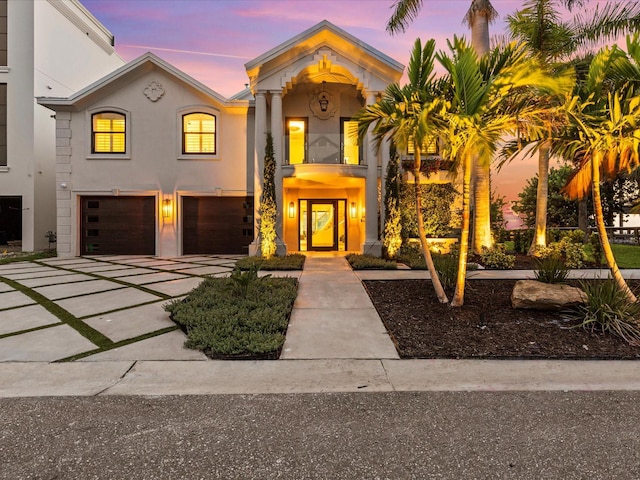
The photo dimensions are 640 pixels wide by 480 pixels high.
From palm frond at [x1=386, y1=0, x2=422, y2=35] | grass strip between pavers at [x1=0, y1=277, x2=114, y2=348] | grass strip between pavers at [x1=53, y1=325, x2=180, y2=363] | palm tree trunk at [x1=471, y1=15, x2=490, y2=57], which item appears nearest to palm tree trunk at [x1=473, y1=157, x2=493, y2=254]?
palm tree trunk at [x1=471, y1=15, x2=490, y2=57]

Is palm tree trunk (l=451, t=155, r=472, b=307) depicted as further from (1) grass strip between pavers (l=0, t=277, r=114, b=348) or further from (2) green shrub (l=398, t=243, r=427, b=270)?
(1) grass strip between pavers (l=0, t=277, r=114, b=348)

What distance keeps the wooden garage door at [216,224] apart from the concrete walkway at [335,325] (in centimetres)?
664

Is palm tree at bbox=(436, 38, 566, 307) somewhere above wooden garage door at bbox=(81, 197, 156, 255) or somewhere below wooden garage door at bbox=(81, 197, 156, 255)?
above

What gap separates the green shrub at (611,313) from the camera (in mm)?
4660

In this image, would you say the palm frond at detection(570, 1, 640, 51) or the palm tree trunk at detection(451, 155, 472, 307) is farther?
the palm frond at detection(570, 1, 640, 51)

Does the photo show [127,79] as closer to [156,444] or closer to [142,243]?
[142,243]

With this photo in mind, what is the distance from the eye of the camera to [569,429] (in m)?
2.62

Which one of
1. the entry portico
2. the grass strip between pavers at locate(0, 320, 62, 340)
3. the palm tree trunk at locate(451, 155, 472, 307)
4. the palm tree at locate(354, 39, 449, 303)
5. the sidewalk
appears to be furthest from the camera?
the entry portico

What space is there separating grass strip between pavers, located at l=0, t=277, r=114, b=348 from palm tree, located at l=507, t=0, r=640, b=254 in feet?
39.5

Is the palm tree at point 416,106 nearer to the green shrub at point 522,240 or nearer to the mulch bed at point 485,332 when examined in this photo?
the mulch bed at point 485,332

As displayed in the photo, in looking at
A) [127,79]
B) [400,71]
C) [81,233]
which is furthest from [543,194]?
[81,233]

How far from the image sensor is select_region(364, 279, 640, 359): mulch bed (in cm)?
419

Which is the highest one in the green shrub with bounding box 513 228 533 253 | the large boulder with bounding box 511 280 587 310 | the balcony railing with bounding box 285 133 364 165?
the balcony railing with bounding box 285 133 364 165

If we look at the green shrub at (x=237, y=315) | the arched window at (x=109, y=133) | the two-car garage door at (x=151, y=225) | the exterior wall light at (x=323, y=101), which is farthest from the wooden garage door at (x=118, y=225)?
the green shrub at (x=237, y=315)
